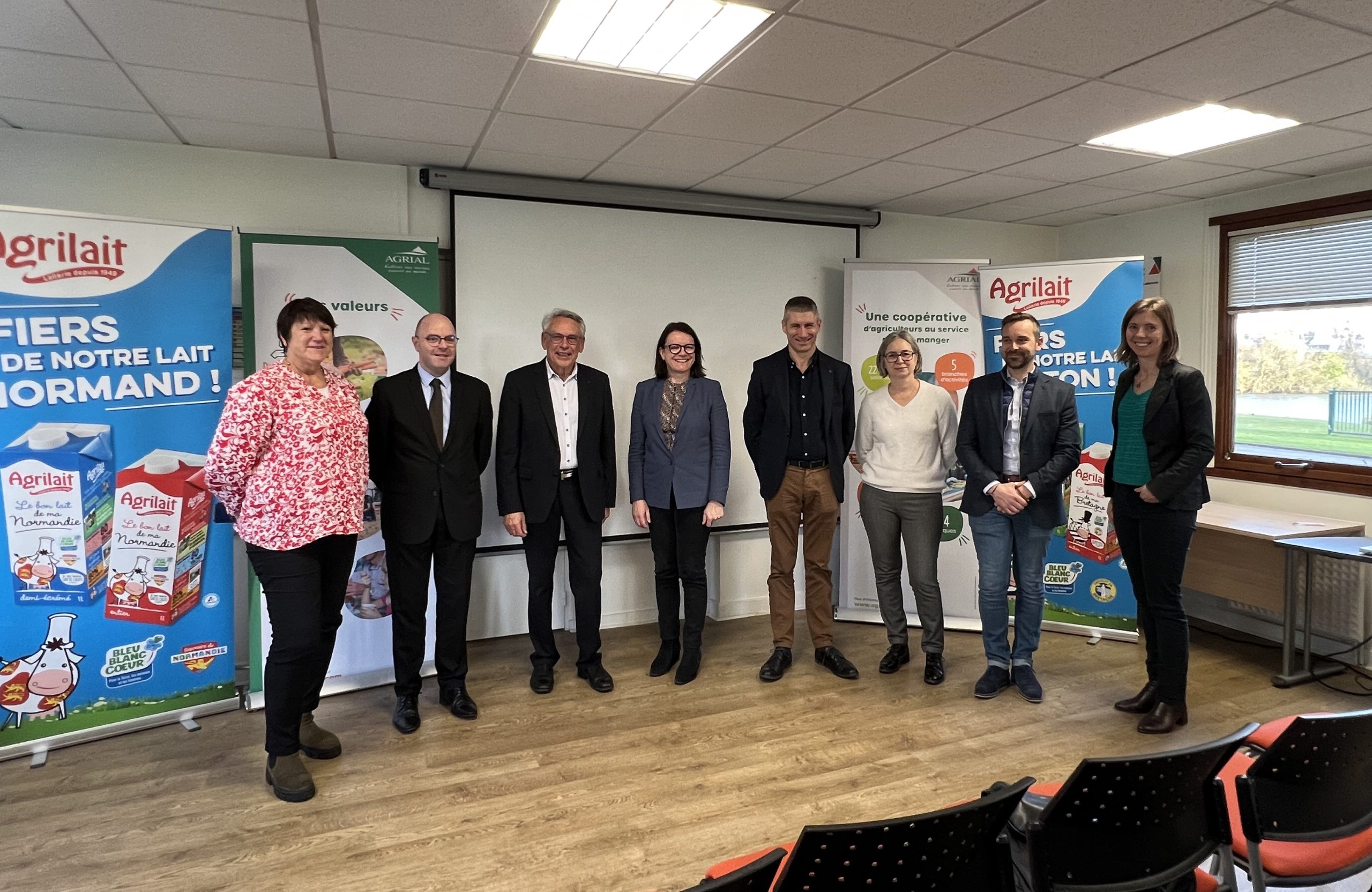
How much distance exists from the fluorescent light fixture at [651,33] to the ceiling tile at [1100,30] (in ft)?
2.66

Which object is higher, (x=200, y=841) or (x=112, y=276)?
(x=112, y=276)

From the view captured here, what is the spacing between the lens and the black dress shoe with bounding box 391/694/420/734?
327cm

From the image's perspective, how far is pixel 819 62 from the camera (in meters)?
2.76

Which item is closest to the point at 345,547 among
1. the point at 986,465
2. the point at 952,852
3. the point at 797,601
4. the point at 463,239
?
the point at 463,239

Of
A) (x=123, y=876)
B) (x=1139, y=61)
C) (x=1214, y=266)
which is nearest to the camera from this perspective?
(x=123, y=876)

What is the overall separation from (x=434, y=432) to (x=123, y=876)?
1716 millimetres

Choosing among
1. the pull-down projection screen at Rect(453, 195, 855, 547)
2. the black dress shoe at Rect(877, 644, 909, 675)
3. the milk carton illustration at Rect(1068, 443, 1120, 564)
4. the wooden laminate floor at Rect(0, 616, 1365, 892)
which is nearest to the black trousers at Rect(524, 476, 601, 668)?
the wooden laminate floor at Rect(0, 616, 1365, 892)

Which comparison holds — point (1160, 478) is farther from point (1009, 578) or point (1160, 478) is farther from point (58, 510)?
point (58, 510)

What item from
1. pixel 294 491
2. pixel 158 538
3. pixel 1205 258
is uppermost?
pixel 1205 258

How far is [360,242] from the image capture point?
369cm

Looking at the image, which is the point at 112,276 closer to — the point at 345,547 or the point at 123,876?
the point at 345,547

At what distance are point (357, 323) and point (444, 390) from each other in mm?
681

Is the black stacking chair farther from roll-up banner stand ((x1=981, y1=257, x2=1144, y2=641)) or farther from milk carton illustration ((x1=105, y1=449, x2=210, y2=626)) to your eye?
milk carton illustration ((x1=105, y1=449, x2=210, y2=626))

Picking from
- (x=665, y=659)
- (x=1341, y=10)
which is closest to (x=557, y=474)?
(x=665, y=659)
